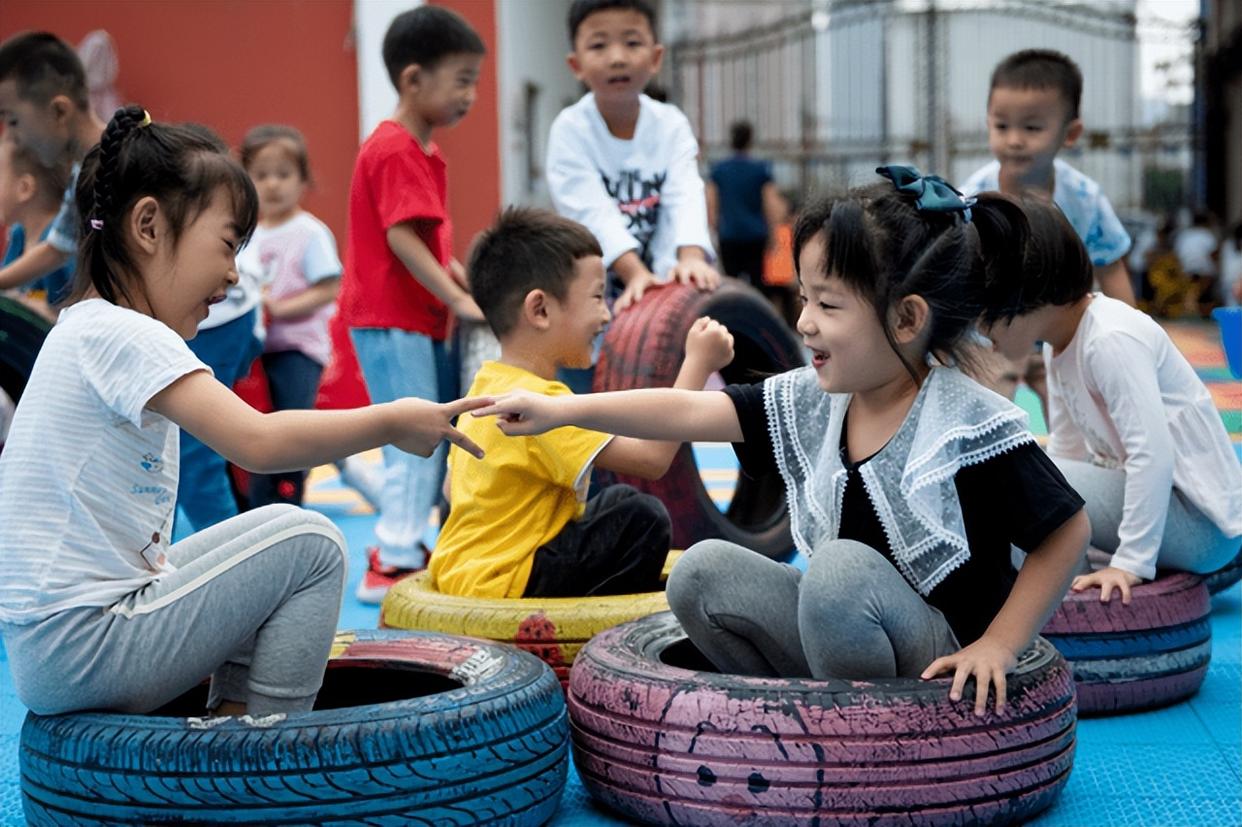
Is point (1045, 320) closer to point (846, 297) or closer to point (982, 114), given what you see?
point (846, 297)

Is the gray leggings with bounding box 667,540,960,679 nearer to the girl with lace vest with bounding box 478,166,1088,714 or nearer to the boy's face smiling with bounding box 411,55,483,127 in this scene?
the girl with lace vest with bounding box 478,166,1088,714

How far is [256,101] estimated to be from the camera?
12.7m

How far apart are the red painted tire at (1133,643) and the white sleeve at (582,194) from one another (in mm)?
2119

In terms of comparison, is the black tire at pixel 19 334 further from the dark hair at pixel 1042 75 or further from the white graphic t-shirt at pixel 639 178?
the dark hair at pixel 1042 75

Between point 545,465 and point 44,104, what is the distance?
2.58 metres

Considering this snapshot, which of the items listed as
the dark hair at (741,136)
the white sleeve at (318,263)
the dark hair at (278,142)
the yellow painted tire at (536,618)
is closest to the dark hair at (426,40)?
the white sleeve at (318,263)

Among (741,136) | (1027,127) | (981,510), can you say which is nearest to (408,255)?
(1027,127)

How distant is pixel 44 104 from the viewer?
190 inches

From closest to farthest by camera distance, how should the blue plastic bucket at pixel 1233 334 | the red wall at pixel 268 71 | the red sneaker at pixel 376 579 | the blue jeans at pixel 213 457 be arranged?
the blue plastic bucket at pixel 1233 334
the blue jeans at pixel 213 457
the red sneaker at pixel 376 579
the red wall at pixel 268 71

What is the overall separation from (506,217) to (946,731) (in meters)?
1.77

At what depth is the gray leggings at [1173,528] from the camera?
346 centimetres

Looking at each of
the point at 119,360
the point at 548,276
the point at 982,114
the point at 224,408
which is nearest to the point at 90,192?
the point at 119,360

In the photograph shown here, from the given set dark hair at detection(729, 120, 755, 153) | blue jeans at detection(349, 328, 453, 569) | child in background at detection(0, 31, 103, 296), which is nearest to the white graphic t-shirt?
blue jeans at detection(349, 328, 453, 569)

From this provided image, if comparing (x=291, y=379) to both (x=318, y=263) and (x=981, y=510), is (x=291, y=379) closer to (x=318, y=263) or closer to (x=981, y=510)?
(x=318, y=263)
